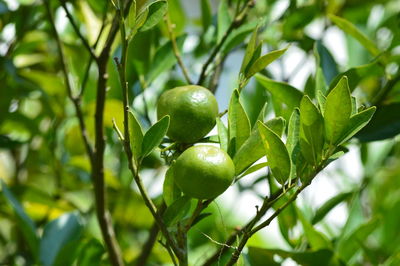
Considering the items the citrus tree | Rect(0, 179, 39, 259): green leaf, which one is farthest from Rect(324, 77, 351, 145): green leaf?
Rect(0, 179, 39, 259): green leaf

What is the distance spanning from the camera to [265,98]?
1143 mm

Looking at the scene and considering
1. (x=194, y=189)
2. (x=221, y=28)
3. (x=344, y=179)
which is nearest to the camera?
(x=194, y=189)

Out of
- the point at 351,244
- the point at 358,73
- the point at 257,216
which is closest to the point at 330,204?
the point at 351,244

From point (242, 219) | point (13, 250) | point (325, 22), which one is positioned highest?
point (325, 22)

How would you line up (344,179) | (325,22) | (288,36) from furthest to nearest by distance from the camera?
(344,179) → (325,22) → (288,36)

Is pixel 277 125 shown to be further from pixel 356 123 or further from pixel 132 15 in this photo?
pixel 132 15

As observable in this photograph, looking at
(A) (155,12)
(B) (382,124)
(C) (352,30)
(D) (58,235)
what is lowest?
(D) (58,235)

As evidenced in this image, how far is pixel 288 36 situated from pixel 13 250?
0.72 m

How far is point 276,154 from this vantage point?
0.71 meters

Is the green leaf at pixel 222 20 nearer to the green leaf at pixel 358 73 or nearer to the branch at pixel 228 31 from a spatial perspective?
the branch at pixel 228 31

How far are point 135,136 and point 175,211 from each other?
92 millimetres

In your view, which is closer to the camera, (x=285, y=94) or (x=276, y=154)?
(x=276, y=154)

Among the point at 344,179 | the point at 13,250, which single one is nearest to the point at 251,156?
the point at 13,250

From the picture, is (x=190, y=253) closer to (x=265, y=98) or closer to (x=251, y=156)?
(x=265, y=98)
